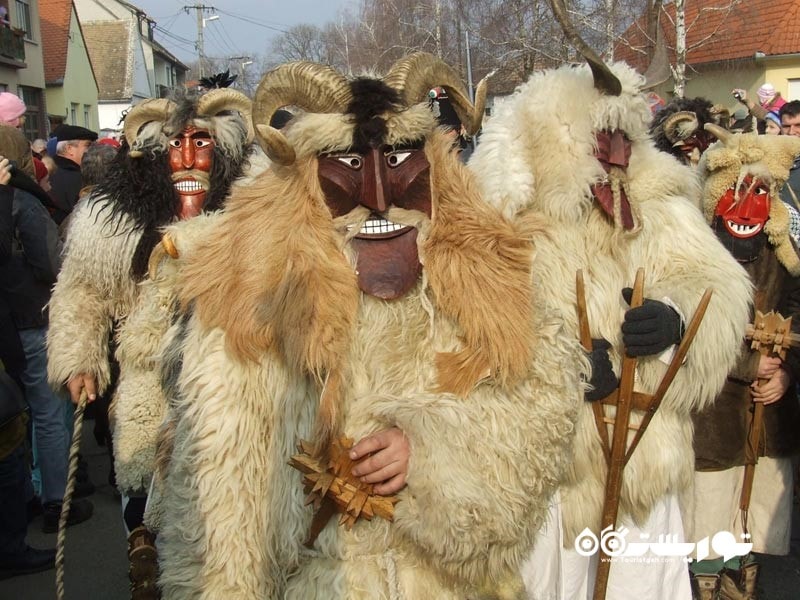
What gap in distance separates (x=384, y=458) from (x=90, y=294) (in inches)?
86.1

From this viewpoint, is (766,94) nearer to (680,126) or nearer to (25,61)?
(680,126)

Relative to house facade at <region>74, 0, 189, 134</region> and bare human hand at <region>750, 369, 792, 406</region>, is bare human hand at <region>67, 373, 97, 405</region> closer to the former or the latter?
bare human hand at <region>750, 369, 792, 406</region>

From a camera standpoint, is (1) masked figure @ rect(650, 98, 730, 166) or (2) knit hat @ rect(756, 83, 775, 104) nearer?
(1) masked figure @ rect(650, 98, 730, 166)

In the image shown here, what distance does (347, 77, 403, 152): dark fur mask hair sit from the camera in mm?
2027

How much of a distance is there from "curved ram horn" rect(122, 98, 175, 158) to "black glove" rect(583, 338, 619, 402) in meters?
2.25

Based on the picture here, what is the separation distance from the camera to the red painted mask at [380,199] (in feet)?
6.77

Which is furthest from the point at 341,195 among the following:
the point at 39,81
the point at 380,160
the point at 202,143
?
the point at 39,81

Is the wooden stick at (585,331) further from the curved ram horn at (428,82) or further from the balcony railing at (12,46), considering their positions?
the balcony railing at (12,46)

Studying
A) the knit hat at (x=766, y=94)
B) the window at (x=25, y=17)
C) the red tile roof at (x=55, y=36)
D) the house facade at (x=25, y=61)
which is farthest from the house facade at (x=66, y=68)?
the knit hat at (x=766, y=94)

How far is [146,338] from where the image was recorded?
3199mm

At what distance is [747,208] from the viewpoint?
134 inches

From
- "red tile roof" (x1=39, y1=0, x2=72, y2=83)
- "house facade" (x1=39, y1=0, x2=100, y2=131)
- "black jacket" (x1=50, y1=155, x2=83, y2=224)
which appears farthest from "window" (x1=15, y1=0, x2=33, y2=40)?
"black jacket" (x1=50, y1=155, x2=83, y2=224)

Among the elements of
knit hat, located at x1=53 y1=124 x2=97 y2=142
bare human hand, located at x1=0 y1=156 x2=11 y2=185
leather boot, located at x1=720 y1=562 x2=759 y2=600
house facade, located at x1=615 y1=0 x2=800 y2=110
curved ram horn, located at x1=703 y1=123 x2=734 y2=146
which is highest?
house facade, located at x1=615 y1=0 x2=800 y2=110

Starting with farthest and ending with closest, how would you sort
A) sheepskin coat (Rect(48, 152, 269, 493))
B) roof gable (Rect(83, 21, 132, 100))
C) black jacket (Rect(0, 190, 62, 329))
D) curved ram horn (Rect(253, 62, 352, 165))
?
roof gable (Rect(83, 21, 132, 100)), black jacket (Rect(0, 190, 62, 329)), sheepskin coat (Rect(48, 152, 269, 493)), curved ram horn (Rect(253, 62, 352, 165))
